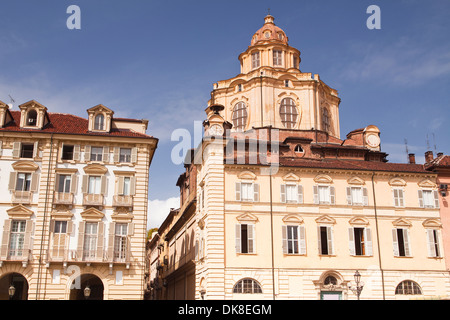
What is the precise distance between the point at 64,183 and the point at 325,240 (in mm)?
20594

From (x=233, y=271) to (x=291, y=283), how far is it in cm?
458

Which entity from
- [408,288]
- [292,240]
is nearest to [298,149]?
[292,240]

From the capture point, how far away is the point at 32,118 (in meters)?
38.8

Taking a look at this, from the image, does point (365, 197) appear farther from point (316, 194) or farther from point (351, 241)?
point (316, 194)

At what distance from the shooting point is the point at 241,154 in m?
42.1

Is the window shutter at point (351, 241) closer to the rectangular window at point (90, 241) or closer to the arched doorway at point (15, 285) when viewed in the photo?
the rectangular window at point (90, 241)

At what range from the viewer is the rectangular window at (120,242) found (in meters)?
35.6

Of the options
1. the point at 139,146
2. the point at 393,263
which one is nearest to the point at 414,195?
the point at 393,263

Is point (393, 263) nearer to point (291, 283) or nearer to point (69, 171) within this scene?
point (291, 283)

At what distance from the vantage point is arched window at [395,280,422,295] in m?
40.1

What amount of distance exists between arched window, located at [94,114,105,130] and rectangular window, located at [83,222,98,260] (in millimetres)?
7599

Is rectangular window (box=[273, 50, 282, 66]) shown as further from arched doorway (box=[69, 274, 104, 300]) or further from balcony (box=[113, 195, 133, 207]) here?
arched doorway (box=[69, 274, 104, 300])

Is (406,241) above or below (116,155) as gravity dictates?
below

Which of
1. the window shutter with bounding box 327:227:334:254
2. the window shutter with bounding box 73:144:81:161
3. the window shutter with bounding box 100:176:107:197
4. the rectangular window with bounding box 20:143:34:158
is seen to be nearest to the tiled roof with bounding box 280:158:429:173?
the window shutter with bounding box 327:227:334:254
